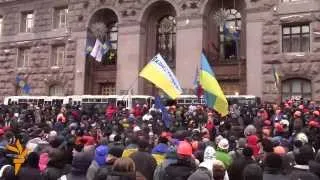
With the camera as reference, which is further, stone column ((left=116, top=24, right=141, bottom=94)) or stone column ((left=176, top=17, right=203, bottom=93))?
stone column ((left=116, top=24, right=141, bottom=94))

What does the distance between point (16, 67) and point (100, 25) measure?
920 centimetres

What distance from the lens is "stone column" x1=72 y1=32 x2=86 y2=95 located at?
35156 mm

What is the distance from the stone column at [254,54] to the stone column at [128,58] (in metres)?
8.13

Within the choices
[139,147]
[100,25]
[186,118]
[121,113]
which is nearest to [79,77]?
[100,25]

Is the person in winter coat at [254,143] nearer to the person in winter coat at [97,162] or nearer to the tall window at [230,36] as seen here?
the person in winter coat at [97,162]

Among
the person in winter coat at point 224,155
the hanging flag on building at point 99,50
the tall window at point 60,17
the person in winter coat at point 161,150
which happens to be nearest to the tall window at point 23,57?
the tall window at point 60,17

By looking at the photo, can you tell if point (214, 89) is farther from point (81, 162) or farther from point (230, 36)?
point (230, 36)

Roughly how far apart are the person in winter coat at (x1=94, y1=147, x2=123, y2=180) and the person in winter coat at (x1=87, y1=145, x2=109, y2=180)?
27cm

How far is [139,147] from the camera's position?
8516mm

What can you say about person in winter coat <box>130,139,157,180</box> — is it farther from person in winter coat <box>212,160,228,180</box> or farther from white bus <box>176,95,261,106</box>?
white bus <box>176,95,261,106</box>

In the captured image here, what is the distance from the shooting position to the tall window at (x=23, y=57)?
3909cm

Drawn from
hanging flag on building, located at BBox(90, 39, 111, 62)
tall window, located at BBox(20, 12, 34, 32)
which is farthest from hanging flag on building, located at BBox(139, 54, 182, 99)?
tall window, located at BBox(20, 12, 34, 32)

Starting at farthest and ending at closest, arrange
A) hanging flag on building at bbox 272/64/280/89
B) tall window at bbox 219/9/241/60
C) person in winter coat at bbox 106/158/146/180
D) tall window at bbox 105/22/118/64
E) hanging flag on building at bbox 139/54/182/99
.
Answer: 1. tall window at bbox 105/22/118/64
2. tall window at bbox 219/9/241/60
3. hanging flag on building at bbox 272/64/280/89
4. hanging flag on building at bbox 139/54/182/99
5. person in winter coat at bbox 106/158/146/180

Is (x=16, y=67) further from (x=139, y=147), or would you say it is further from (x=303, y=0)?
(x=139, y=147)
